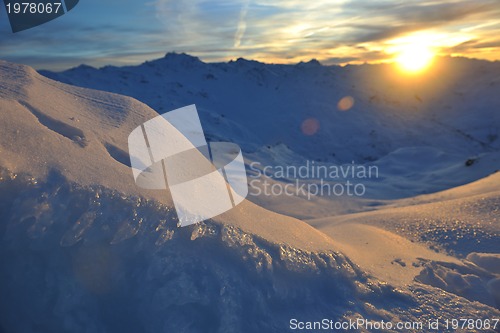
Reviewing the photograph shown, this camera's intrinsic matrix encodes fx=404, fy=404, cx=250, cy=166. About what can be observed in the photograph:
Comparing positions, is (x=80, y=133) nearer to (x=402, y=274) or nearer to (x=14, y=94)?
(x=14, y=94)

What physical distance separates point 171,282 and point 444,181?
350 inches

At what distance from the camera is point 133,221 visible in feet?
8.16

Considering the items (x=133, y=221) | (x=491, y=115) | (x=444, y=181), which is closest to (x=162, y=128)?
(x=133, y=221)

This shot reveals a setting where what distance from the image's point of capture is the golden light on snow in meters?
22.5
